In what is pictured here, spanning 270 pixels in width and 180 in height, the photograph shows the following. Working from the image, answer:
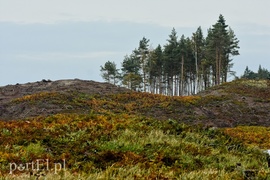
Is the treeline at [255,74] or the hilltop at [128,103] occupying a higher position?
the treeline at [255,74]

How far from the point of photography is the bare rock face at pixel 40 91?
24986 mm

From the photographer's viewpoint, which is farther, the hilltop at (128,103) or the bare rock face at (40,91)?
the hilltop at (128,103)

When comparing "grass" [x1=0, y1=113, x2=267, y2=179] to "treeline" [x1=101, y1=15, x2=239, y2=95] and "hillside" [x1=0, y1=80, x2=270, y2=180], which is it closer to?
"hillside" [x1=0, y1=80, x2=270, y2=180]

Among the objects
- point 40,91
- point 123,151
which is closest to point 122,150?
point 123,151

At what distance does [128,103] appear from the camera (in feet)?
102

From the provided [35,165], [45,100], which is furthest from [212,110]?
[35,165]

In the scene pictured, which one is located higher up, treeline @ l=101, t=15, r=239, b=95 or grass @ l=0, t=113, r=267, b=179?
treeline @ l=101, t=15, r=239, b=95

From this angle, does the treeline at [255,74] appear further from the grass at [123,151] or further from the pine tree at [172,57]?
the grass at [123,151]

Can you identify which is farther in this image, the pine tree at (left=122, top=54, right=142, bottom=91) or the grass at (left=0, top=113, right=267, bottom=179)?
the pine tree at (left=122, top=54, right=142, bottom=91)

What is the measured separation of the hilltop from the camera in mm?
26109

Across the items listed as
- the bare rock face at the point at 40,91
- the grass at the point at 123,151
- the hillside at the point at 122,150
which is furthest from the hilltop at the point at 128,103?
the grass at the point at 123,151

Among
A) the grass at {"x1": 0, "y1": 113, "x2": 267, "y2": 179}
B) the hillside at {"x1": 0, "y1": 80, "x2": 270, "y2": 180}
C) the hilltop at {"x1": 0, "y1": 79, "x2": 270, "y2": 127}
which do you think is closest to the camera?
the hillside at {"x1": 0, "y1": 80, "x2": 270, "y2": 180}

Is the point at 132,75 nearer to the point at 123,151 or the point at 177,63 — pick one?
the point at 177,63

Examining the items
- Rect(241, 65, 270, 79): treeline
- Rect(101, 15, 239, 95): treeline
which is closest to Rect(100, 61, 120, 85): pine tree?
Rect(101, 15, 239, 95): treeline
